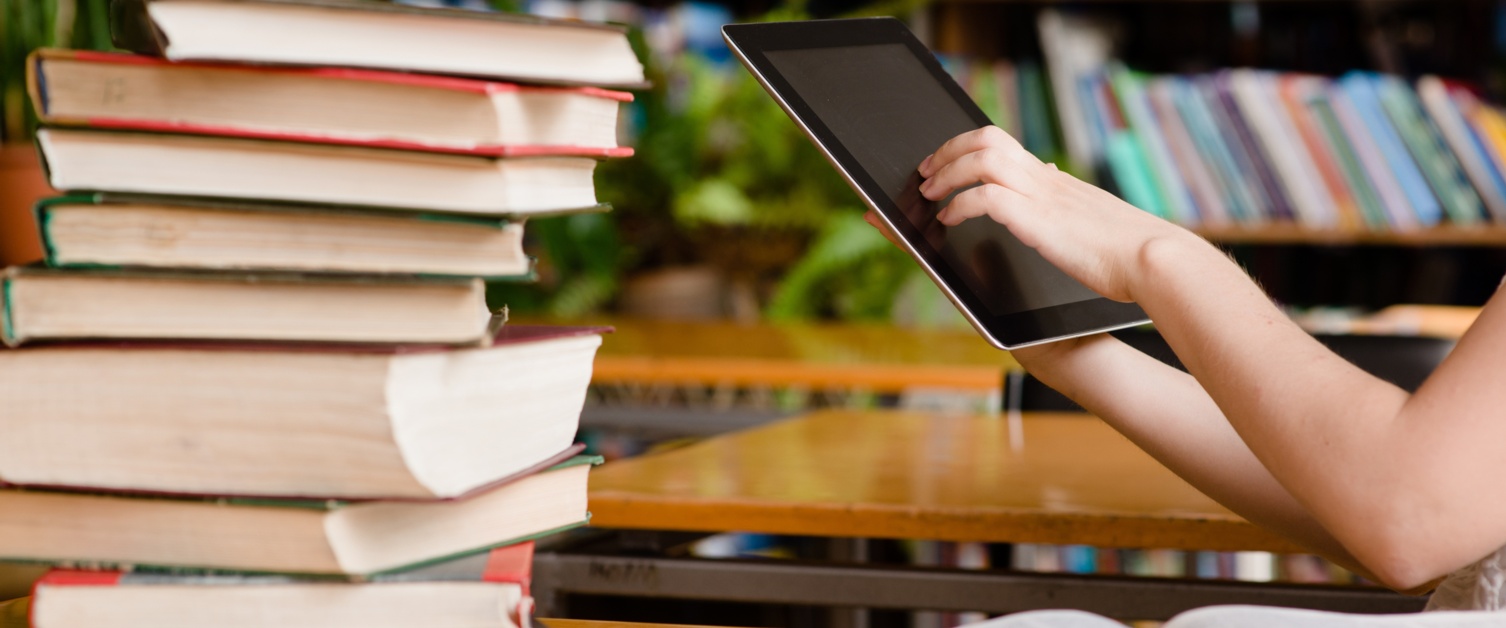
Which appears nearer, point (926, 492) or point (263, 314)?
point (263, 314)

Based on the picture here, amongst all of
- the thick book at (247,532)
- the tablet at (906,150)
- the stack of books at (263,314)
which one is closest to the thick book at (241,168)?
the stack of books at (263,314)

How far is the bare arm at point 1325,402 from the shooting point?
1.88 ft

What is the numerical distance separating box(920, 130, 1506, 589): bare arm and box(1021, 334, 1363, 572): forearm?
0.17 metres

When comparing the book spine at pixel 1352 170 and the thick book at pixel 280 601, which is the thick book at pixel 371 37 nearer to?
the thick book at pixel 280 601

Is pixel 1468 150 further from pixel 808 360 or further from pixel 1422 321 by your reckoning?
pixel 808 360

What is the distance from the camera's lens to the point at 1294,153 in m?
2.83

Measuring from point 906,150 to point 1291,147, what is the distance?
2256mm

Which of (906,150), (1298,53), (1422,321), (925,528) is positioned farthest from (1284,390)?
(1298,53)

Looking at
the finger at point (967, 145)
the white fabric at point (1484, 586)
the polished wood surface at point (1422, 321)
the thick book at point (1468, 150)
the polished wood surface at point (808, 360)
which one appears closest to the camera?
the white fabric at point (1484, 586)

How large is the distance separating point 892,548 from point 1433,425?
106 cm

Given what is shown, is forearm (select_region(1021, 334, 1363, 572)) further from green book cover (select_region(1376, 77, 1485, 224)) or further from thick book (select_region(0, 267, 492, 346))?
green book cover (select_region(1376, 77, 1485, 224))

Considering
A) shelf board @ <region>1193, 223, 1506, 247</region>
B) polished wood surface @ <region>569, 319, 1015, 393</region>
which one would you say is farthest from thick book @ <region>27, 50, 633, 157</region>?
shelf board @ <region>1193, 223, 1506, 247</region>

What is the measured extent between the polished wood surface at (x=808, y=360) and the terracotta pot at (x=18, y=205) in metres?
0.82

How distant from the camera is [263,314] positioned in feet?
1.86
